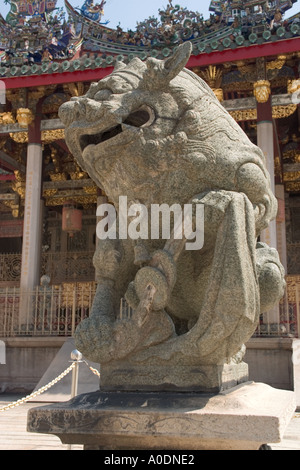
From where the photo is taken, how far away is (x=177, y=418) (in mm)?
2086

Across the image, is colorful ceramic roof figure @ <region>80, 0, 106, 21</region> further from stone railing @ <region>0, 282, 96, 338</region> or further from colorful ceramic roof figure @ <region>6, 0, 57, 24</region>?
stone railing @ <region>0, 282, 96, 338</region>

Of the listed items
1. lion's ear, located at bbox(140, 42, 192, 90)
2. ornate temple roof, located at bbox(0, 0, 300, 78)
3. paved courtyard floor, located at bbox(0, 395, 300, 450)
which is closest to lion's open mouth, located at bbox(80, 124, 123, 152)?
lion's ear, located at bbox(140, 42, 192, 90)

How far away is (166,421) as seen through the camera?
210cm

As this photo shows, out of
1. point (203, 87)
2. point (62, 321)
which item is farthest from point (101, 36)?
point (203, 87)

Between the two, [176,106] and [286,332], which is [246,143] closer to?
[176,106]

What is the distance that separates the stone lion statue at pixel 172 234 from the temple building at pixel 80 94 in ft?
11.9

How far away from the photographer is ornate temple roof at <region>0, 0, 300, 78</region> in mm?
8742

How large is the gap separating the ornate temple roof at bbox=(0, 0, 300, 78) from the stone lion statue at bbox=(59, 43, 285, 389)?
6158 millimetres

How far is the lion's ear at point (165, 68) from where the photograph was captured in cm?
252

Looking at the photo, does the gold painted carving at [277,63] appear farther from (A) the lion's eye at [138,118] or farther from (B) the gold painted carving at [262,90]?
(A) the lion's eye at [138,118]

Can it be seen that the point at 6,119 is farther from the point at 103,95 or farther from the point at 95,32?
the point at 103,95

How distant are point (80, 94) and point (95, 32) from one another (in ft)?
11.3

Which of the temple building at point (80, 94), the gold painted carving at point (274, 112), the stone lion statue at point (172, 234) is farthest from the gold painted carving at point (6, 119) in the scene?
the stone lion statue at point (172, 234)

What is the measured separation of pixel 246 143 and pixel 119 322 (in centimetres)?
122
